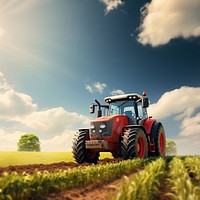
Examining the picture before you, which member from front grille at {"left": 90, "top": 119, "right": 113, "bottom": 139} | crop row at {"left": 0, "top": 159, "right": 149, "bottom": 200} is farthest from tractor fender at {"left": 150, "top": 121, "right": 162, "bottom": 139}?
crop row at {"left": 0, "top": 159, "right": 149, "bottom": 200}

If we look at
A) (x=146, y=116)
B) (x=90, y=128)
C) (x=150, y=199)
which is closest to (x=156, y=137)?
(x=146, y=116)

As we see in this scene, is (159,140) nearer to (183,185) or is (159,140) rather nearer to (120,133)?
(120,133)

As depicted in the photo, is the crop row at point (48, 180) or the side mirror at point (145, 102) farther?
the side mirror at point (145, 102)

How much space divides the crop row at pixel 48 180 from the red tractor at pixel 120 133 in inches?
81.6

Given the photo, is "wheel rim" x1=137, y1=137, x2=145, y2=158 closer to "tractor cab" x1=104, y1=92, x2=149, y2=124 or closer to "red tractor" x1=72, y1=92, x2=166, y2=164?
"red tractor" x1=72, y1=92, x2=166, y2=164

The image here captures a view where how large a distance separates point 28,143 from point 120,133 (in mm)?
47817

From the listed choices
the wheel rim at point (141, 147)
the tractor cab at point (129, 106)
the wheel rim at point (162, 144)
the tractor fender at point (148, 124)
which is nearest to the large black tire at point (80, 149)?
the tractor cab at point (129, 106)

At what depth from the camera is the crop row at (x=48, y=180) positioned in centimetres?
527

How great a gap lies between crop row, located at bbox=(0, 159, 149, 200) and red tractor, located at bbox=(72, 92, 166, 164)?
81.6 inches

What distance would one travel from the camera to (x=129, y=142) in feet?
37.7

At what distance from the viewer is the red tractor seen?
38.8ft

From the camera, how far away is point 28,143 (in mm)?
57250

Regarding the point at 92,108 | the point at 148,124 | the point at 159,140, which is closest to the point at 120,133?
the point at 92,108

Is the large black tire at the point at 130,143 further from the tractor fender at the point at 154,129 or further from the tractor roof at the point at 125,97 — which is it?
the tractor fender at the point at 154,129
